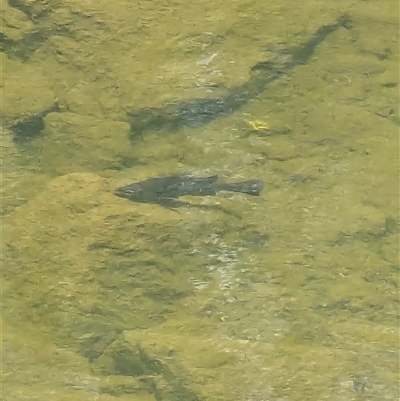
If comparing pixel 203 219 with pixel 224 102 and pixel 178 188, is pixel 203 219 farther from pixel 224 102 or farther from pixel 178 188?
pixel 224 102

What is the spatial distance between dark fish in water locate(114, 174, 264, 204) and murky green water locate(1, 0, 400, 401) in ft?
0.05

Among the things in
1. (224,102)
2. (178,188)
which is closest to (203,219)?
(178,188)

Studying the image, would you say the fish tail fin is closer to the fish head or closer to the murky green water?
the murky green water

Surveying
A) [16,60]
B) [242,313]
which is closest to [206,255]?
[242,313]

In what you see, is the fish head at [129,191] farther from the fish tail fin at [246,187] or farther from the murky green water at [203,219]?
the fish tail fin at [246,187]

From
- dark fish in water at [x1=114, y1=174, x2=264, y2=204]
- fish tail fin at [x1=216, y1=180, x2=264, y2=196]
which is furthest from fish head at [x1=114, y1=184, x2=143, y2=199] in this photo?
fish tail fin at [x1=216, y1=180, x2=264, y2=196]

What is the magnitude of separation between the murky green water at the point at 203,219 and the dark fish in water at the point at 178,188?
0.05ft

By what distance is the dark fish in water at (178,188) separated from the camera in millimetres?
993

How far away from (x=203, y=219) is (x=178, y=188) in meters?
0.07

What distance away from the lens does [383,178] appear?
101 cm

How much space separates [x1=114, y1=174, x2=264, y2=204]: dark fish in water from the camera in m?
0.99

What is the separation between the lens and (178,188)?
99 centimetres

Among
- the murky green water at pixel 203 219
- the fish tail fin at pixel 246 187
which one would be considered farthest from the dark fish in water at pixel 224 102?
the fish tail fin at pixel 246 187

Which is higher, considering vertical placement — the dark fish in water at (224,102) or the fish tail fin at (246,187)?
the dark fish in water at (224,102)
